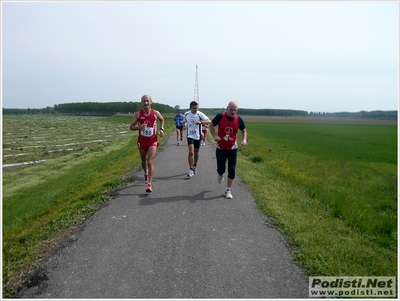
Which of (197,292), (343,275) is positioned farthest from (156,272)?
(343,275)

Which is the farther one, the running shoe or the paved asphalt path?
the running shoe

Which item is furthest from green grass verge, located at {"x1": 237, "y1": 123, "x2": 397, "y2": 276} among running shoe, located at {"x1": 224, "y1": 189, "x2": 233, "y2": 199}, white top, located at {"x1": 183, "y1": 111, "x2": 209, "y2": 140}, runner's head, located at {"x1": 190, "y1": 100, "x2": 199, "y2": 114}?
runner's head, located at {"x1": 190, "y1": 100, "x2": 199, "y2": 114}

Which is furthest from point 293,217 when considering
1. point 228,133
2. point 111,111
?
point 111,111

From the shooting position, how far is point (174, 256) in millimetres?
4137

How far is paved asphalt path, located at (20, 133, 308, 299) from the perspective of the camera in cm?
344

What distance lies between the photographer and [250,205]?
21.1 ft

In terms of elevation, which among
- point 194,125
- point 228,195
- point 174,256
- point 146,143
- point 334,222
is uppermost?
point 194,125

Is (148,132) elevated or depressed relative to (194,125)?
depressed

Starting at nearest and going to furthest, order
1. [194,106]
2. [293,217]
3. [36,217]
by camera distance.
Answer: [293,217]
[36,217]
[194,106]

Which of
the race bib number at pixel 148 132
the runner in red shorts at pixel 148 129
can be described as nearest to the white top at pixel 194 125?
the runner in red shorts at pixel 148 129

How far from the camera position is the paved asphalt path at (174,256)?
3.44m

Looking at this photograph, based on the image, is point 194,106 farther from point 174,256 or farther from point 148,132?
point 174,256

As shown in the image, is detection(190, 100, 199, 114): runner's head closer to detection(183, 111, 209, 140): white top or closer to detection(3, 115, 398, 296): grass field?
detection(183, 111, 209, 140): white top

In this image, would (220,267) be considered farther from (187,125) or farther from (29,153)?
(29,153)
